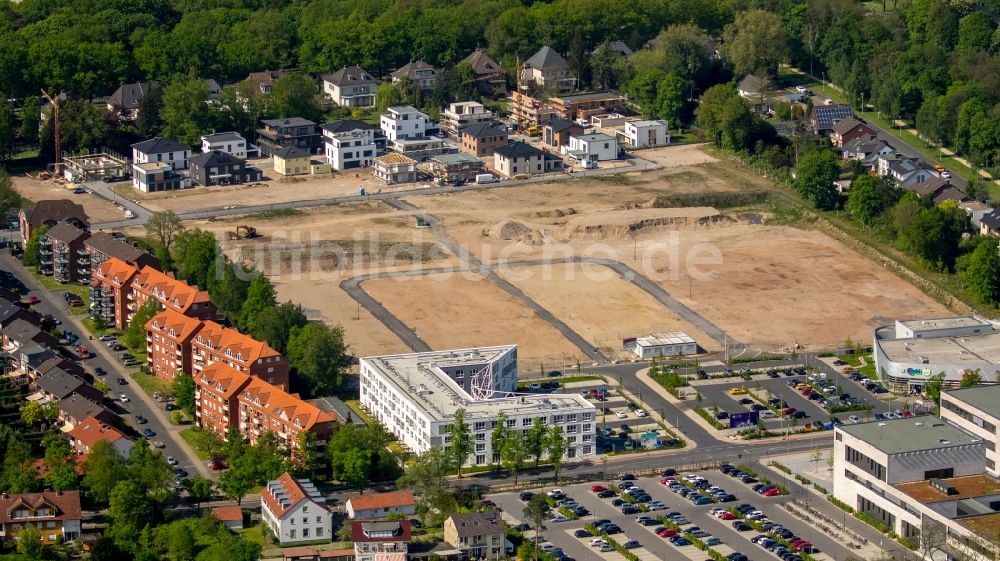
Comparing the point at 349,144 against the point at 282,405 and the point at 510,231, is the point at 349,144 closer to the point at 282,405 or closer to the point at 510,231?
the point at 510,231

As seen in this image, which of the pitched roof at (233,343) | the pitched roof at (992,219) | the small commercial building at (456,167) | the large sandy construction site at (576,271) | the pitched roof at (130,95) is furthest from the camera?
the pitched roof at (130,95)

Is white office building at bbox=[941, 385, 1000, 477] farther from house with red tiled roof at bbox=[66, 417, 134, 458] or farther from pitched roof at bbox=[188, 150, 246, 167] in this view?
pitched roof at bbox=[188, 150, 246, 167]

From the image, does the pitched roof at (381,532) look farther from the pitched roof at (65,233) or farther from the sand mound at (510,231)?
the sand mound at (510,231)

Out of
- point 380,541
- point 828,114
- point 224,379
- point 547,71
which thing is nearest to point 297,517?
point 380,541

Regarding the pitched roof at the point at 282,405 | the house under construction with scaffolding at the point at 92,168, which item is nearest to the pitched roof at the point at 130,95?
the house under construction with scaffolding at the point at 92,168

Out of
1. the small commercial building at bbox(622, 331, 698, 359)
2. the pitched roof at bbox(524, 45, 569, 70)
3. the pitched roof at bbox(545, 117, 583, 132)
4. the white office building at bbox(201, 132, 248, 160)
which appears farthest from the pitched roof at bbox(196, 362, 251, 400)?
the pitched roof at bbox(524, 45, 569, 70)
